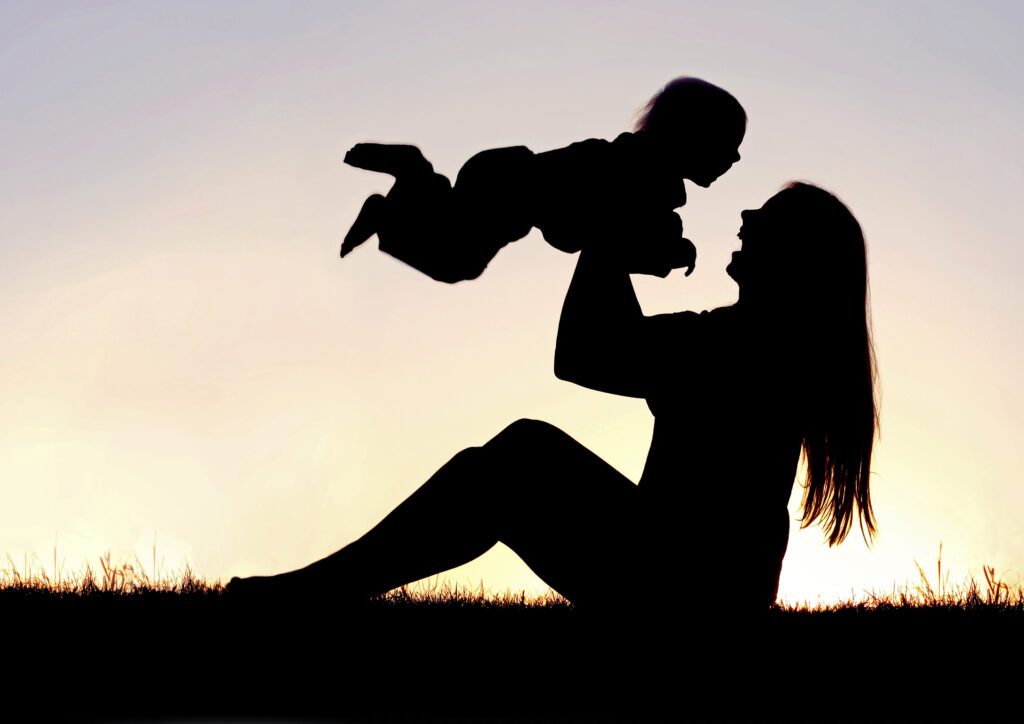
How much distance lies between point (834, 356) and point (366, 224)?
1.80m

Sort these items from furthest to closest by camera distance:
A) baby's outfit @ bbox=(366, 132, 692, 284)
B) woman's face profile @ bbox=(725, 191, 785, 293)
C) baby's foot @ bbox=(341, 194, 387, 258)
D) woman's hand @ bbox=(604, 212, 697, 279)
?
woman's face profile @ bbox=(725, 191, 785, 293), woman's hand @ bbox=(604, 212, 697, 279), baby's outfit @ bbox=(366, 132, 692, 284), baby's foot @ bbox=(341, 194, 387, 258)

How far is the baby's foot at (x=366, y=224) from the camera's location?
11.8 ft

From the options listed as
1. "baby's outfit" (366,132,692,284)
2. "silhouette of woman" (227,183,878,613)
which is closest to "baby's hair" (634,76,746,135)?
"baby's outfit" (366,132,692,284)

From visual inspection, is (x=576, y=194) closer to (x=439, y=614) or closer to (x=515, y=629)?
(x=515, y=629)

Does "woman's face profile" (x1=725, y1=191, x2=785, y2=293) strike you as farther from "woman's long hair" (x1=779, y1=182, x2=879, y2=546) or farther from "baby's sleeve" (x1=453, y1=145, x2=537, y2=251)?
"baby's sleeve" (x1=453, y1=145, x2=537, y2=251)

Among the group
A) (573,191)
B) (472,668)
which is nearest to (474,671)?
(472,668)

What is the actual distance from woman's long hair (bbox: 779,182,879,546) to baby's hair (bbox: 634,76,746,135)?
1.50 feet

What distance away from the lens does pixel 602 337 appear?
3730mm

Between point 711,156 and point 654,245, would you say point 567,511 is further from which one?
point 711,156

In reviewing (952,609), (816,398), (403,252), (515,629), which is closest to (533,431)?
(403,252)

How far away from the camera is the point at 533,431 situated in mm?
3875

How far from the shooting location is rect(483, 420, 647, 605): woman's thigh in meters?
3.79

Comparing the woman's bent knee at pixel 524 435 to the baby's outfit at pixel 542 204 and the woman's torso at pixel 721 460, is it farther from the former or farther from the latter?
the baby's outfit at pixel 542 204

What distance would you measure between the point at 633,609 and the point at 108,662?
2018mm
